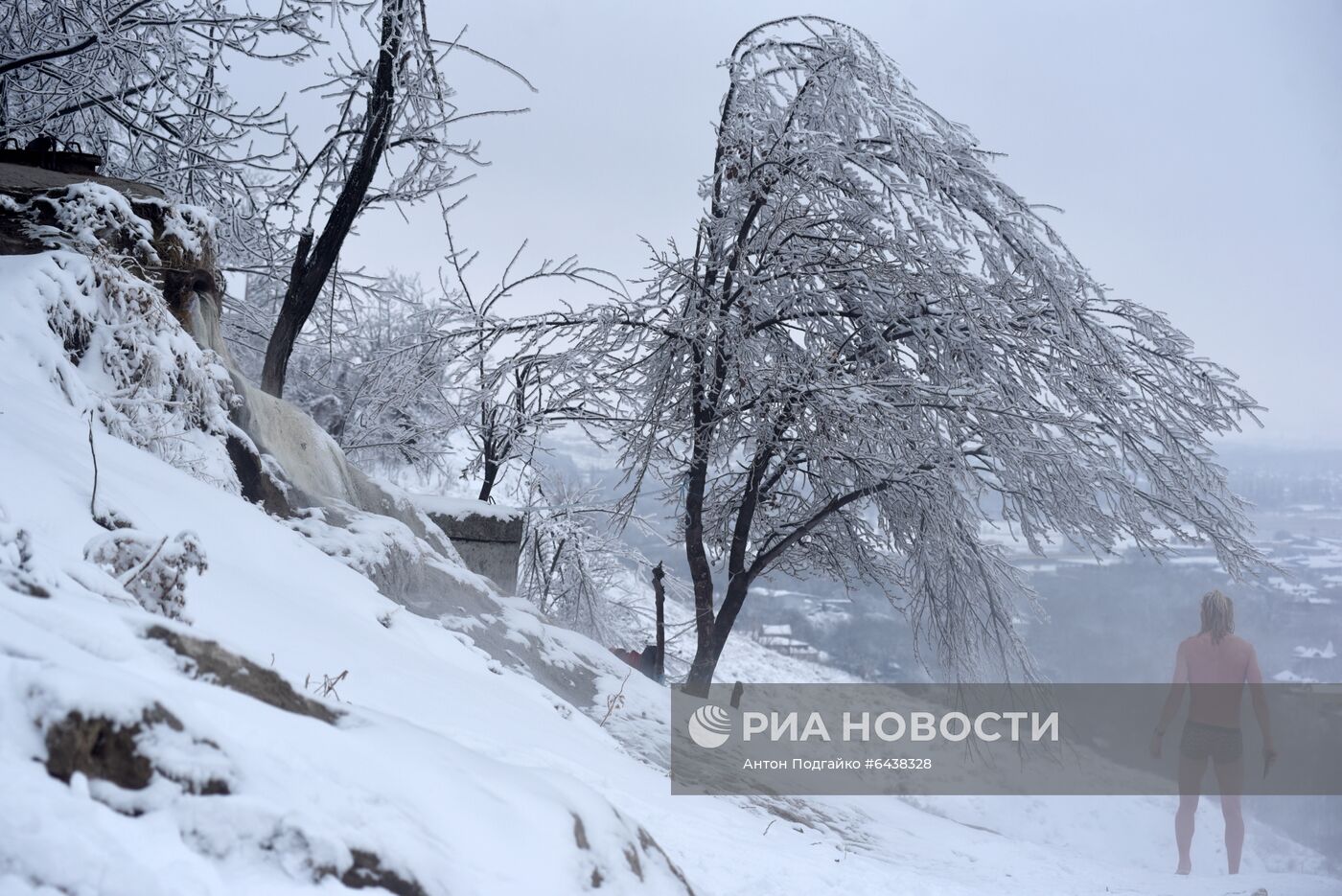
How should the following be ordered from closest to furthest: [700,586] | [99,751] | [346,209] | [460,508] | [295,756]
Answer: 1. [99,751]
2. [295,756]
3. [346,209]
4. [460,508]
5. [700,586]

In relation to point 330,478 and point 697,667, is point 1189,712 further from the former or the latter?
point 330,478

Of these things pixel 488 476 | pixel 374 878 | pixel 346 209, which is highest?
pixel 346 209

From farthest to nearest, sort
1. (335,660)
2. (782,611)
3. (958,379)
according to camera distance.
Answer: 1. (782,611)
2. (958,379)
3. (335,660)

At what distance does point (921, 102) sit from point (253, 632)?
721 cm

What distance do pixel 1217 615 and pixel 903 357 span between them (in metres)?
3.61

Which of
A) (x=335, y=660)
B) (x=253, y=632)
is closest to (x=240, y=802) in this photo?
(x=253, y=632)

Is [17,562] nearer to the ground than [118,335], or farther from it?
nearer to the ground

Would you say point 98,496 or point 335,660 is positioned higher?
point 98,496

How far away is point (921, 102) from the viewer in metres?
7.83

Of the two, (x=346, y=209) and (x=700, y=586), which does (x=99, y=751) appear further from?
(x=700, y=586)

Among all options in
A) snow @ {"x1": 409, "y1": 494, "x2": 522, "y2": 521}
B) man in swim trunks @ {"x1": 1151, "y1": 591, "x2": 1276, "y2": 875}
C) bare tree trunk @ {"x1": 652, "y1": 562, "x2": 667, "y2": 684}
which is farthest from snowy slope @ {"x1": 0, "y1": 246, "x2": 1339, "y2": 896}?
bare tree trunk @ {"x1": 652, "y1": 562, "x2": 667, "y2": 684}

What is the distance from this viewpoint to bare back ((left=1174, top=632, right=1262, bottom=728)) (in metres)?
5.49

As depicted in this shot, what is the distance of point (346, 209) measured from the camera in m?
7.49

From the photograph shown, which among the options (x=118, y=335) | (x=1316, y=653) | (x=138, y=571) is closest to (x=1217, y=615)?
(x=138, y=571)
